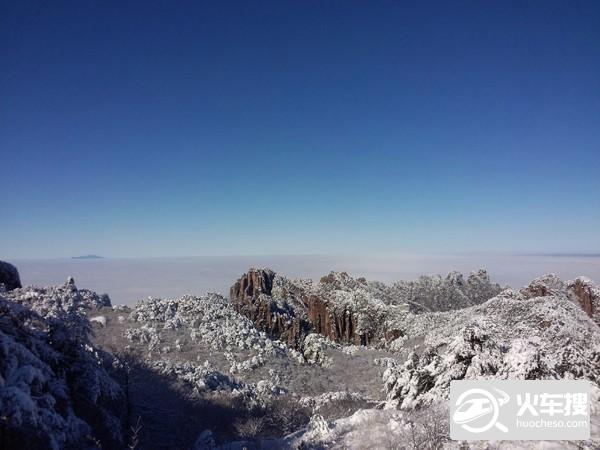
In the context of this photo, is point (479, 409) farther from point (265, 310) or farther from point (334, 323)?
point (334, 323)

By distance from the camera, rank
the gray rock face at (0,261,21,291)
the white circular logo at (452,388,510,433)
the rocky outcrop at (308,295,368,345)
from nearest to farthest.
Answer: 1. the white circular logo at (452,388,510,433)
2. the gray rock face at (0,261,21,291)
3. the rocky outcrop at (308,295,368,345)

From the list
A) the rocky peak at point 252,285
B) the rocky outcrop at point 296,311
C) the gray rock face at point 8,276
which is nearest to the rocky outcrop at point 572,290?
the rocky outcrop at point 296,311

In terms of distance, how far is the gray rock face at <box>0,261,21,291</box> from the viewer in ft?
134

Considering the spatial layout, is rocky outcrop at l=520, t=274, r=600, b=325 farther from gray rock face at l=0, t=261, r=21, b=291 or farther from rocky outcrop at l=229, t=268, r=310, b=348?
gray rock face at l=0, t=261, r=21, b=291

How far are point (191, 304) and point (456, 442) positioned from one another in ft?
216

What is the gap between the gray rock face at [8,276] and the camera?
4078 centimetres

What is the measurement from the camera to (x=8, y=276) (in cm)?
4188

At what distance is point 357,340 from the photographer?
9412 centimetres

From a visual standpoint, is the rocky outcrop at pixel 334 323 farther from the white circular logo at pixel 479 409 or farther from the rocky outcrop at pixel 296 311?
the white circular logo at pixel 479 409

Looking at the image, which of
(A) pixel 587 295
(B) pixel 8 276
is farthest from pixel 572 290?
(B) pixel 8 276

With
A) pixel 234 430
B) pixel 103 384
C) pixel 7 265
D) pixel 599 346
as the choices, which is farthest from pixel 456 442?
pixel 7 265

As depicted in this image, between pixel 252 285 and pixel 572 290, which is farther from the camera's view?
pixel 252 285

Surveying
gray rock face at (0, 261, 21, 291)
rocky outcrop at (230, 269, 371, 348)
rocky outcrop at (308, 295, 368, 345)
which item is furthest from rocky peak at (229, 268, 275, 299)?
gray rock face at (0, 261, 21, 291)

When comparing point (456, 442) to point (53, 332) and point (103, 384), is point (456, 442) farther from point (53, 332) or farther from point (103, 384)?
point (53, 332)
